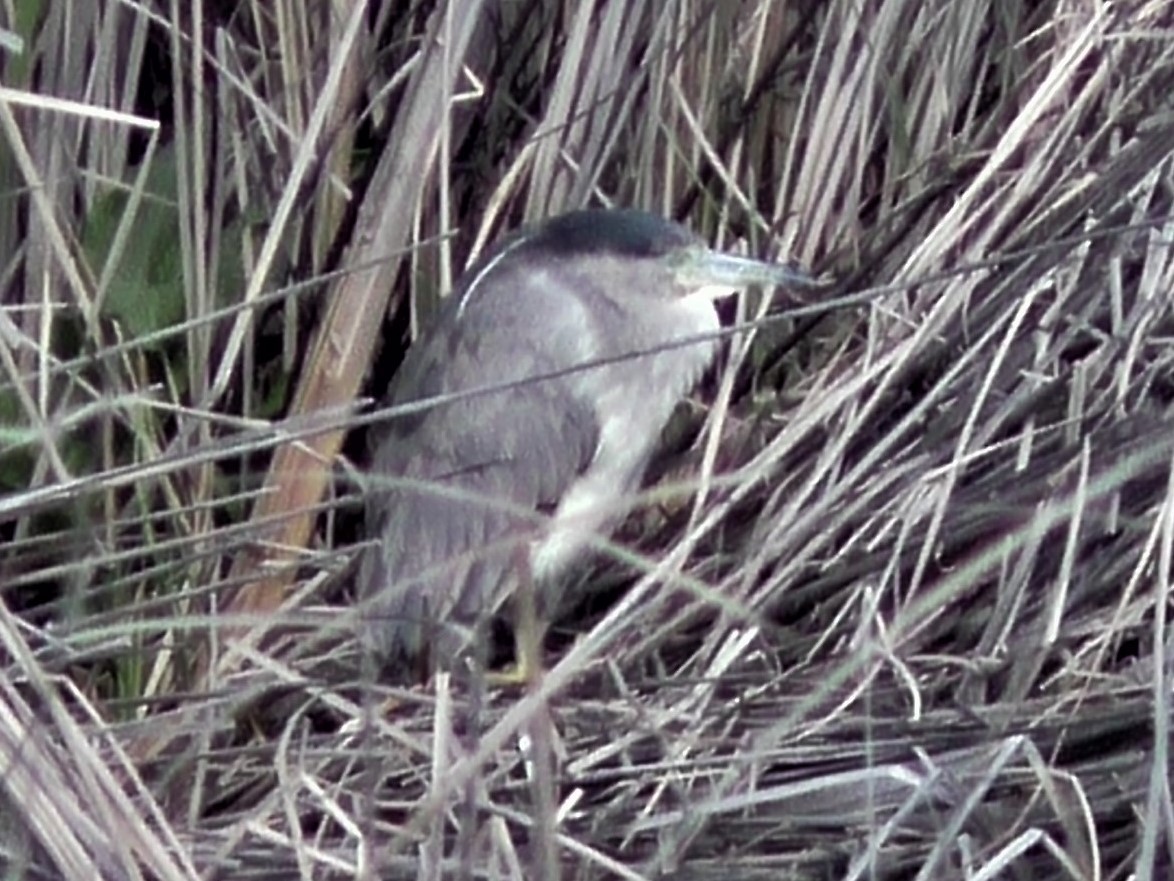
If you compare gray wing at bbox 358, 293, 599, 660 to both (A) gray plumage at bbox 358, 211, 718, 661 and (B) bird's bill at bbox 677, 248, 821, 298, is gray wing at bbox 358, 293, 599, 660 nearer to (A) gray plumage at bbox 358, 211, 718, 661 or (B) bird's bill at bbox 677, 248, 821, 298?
(A) gray plumage at bbox 358, 211, 718, 661

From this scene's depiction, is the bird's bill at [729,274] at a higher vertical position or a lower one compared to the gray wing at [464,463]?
higher

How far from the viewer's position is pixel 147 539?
1895 mm

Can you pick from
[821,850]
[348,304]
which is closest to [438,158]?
[348,304]

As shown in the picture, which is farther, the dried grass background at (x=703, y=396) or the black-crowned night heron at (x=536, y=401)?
the black-crowned night heron at (x=536, y=401)

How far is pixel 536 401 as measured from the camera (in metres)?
2.23

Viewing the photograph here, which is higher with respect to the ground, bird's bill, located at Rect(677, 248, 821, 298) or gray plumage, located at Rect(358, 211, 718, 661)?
bird's bill, located at Rect(677, 248, 821, 298)

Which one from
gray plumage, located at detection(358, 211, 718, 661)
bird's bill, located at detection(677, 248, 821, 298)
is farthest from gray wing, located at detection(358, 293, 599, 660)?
bird's bill, located at detection(677, 248, 821, 298)

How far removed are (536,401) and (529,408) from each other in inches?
0.5

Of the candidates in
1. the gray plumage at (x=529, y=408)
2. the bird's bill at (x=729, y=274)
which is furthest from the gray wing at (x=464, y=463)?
the bird's bill at (x=729, y=274)

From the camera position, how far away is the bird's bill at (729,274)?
6.86 feet

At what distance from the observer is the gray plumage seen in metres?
2.11

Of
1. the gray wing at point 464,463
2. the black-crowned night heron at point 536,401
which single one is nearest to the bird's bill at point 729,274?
the black-crowned night heron at point 536,401

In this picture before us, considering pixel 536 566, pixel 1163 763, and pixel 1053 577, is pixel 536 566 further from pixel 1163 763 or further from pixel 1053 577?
pixel 1163 763

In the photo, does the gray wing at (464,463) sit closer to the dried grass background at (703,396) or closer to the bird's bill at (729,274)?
the dried grass background at (703,396)
